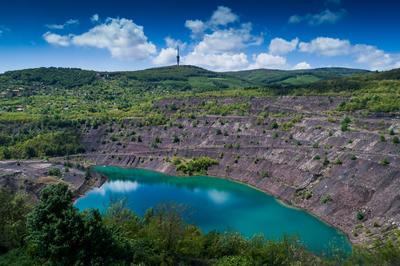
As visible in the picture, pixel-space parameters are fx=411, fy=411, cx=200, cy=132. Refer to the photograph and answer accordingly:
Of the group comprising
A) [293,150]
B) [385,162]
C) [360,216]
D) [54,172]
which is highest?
[385,162]

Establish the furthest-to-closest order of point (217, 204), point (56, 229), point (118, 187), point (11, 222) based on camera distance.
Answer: point (118, 187)
point (217, 204)
point (11, 222)
point (56, 229)

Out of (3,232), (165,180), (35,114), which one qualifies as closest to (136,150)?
(165,180)

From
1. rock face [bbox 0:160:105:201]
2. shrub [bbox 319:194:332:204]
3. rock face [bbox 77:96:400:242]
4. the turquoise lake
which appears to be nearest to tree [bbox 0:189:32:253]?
the turquoise lake

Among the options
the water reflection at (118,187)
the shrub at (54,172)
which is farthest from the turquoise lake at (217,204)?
the shrub at (54,172)

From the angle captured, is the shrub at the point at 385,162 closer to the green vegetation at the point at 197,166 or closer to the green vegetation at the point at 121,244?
the green vegetation at the point at 121,244

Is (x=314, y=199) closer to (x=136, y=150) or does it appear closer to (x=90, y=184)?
(x=90, y=184)

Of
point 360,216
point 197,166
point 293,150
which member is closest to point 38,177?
point 197,166

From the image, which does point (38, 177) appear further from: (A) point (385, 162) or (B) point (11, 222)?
(A) point (385, 162)

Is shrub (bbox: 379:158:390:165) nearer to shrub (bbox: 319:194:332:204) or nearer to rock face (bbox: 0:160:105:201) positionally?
shrub (bbox: 319:194:332:204)
